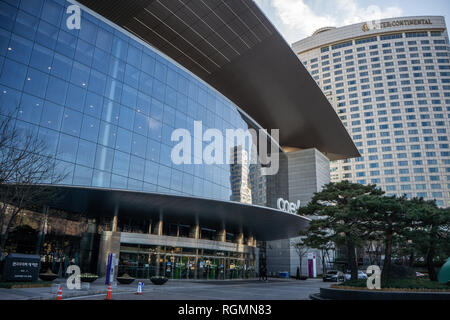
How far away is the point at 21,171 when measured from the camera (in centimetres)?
2141

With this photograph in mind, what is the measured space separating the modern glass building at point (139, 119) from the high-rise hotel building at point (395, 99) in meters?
75.9

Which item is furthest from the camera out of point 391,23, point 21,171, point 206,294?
point 391,23

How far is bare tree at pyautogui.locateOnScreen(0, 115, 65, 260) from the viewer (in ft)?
60.5

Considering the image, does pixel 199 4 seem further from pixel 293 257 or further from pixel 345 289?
pixel 293 257

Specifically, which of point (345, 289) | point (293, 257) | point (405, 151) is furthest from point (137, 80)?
point (405, 151)

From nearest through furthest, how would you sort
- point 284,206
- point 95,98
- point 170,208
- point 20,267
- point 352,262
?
point 20,267, point 352,262, point 95,98, point 170,208, point 284,206

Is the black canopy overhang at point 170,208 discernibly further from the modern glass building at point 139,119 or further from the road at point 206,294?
the road at point 206,294

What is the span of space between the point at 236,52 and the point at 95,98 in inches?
885

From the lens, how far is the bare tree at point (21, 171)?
18.5m

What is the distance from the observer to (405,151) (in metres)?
110

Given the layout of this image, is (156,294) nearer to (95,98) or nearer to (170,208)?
(170,208)

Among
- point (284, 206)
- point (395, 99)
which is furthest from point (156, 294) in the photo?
point (395, 99)

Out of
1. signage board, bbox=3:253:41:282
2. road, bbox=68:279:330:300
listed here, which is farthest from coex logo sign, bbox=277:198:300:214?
signage board, bbox=3:253:41:282

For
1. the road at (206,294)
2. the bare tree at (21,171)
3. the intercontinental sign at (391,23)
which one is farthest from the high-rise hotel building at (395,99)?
the bare tree at (21,171)
